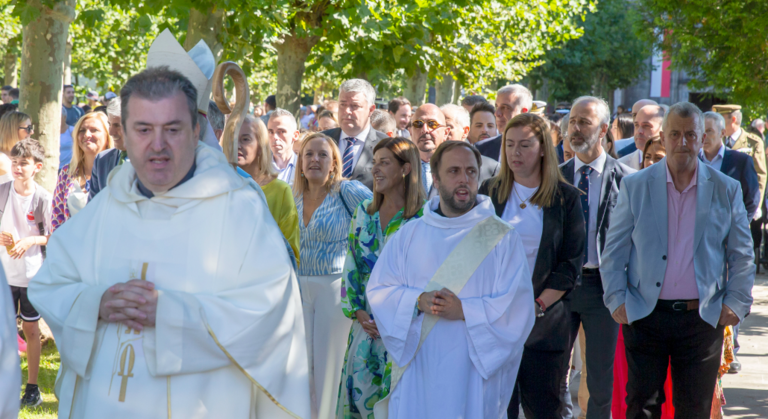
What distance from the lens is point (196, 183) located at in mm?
2740

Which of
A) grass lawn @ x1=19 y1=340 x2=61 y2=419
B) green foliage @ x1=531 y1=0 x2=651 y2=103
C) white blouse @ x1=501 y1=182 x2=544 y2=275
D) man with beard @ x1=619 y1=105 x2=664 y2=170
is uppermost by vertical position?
green foliage @ x1=531 y1=0 x2=651 y2=103

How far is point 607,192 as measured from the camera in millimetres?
5328

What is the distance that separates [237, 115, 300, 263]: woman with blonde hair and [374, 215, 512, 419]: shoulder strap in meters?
1.17

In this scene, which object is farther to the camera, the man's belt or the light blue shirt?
the light blue shirt

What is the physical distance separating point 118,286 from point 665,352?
3410 mm

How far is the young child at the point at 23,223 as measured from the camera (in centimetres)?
620

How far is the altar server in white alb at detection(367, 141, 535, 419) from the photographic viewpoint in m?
3.99

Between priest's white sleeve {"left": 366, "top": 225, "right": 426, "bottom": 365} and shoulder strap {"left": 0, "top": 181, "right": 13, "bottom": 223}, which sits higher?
shoulder strap {"left": 0, "top": 181, "right": 13, "bottom": 223}

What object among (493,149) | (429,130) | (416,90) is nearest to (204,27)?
(429,130)

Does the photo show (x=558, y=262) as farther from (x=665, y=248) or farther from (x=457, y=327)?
(x=457, y=327)

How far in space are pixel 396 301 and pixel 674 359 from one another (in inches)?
73.3

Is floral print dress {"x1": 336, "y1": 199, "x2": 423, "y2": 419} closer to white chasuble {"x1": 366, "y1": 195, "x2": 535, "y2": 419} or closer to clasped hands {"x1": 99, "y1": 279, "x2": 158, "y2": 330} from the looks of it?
white chasuble {"x1": 366, "y1": 195, "x2": 535, "y2": 419}

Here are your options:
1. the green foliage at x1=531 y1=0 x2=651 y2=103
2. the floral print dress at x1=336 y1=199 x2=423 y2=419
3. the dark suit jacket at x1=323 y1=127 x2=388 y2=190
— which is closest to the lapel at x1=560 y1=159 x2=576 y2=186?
the floral print dress at x1=336 y1=199 x2=423 y2=419

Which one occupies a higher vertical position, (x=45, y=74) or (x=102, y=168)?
(x=45, y=74)
